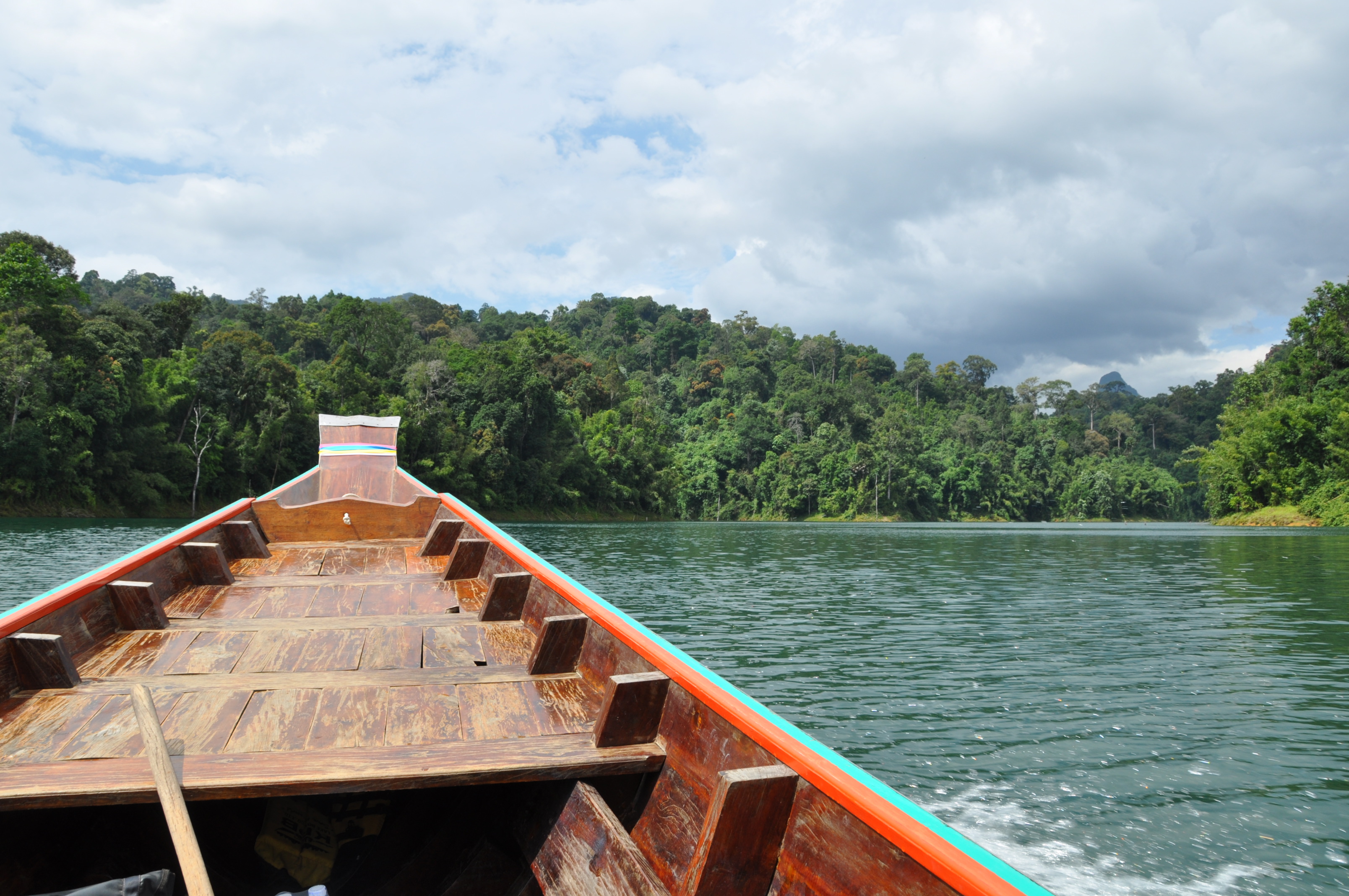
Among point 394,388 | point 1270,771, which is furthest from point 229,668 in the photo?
point 394,388

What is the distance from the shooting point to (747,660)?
862cm

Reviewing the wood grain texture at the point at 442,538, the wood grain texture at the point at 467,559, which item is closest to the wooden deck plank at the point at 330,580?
the wood grain texture at the point at 467,559

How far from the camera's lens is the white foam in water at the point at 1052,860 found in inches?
157

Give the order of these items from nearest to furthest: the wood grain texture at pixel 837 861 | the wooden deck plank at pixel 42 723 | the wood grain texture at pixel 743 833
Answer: the wood grain texture at pixel 837 861 → the wood grain texture at pixel 743 833 → the wooden deck plank at pixel 42 723

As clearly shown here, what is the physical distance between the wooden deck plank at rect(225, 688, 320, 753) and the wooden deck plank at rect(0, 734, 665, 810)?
94 millimetres

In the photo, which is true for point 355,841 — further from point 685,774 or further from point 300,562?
point 300,562

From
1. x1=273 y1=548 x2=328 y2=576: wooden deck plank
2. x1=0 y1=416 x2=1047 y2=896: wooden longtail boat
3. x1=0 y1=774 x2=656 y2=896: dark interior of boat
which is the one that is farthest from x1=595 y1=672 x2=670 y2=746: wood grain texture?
x1=273 y1=548 x2=328 y2=576: wooden deck plank

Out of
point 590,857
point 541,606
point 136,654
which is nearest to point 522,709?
point 590,857

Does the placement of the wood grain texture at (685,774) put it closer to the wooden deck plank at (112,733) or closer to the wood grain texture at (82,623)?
the wooden deck plank at (112,733)

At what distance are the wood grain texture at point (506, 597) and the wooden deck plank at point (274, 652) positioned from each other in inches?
29.8

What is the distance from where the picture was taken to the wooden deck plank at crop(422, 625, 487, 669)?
3246 mm

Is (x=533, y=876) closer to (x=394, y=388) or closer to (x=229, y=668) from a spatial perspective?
(x=229, y=668)

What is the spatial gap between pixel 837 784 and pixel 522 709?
4.34 feet

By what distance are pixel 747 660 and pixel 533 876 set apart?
660 centimetres
